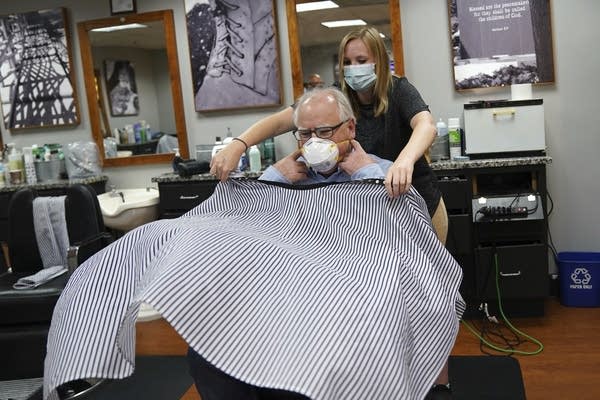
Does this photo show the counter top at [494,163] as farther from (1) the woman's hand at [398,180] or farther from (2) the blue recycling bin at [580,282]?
(1) the woman's hand at [398,180]

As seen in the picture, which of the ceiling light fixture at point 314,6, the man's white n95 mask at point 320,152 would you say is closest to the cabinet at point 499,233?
the ceiling light fixture at point 314,6

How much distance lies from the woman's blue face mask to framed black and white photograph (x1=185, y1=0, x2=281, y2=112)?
1.72 meters

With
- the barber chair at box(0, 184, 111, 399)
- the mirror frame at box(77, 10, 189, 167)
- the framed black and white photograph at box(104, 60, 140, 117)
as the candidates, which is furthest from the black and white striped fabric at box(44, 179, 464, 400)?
the framed black and white photograph at box(104, 60, 140, 117)

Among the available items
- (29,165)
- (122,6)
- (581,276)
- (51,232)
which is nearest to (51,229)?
(51,232)

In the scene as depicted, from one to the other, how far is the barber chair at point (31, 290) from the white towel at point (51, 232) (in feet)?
0.10

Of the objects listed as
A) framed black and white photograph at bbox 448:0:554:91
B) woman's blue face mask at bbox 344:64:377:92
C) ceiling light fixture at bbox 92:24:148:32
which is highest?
ceiling light fixture at bbox 92:24:148:32

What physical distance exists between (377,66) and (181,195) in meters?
1.83

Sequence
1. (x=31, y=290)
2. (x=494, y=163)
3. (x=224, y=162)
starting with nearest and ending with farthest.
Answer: (x=224, y=162), (x=31, y=290), (x=494, y=163)

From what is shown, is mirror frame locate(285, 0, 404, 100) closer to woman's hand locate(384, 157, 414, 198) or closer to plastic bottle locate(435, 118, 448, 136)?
plastic bottle locate(435, 118, 448, 136)

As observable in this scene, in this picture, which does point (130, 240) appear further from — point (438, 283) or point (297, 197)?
point (438, 283)

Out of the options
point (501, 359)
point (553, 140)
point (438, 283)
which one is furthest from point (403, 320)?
point (553, 140)

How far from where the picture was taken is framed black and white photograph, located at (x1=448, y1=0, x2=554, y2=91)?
10.6 feet

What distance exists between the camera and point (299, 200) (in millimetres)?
1627

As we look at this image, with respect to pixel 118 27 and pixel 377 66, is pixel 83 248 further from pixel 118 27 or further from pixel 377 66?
pixel 118 27
